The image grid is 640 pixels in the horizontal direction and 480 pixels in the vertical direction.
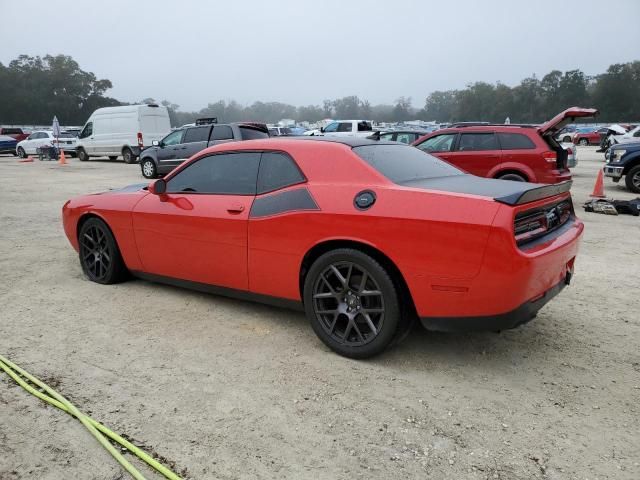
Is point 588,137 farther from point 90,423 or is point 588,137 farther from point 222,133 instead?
point 90,423

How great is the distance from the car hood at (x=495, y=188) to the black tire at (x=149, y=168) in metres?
13.5

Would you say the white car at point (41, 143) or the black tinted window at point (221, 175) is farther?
the white car at point (41, 143)

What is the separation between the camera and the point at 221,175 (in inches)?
158

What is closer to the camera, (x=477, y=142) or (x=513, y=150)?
(x=513, y=150)

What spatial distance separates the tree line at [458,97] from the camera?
229 feet

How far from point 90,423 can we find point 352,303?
5.38 feet

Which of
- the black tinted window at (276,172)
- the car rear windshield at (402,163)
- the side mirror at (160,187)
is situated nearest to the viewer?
the car rear windshield at (402,163)

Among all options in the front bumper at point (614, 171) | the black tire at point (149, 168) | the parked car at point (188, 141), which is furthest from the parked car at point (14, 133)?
the front bumper at point (614, 171)

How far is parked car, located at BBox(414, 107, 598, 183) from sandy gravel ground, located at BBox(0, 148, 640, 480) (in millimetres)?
4886

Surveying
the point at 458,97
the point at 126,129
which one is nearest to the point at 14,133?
the point at 126,129

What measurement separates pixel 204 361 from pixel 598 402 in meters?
2.37

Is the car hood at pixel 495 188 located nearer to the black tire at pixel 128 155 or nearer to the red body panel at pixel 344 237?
the red body panel at pixel 344 237

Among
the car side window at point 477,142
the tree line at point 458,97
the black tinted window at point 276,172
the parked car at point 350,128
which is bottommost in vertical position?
the black tinted window at point 276,172

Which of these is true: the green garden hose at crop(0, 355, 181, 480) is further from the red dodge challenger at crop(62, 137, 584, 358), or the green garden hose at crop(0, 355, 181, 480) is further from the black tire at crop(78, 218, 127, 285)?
the black tire at crop(78, 218, 127, 285)
